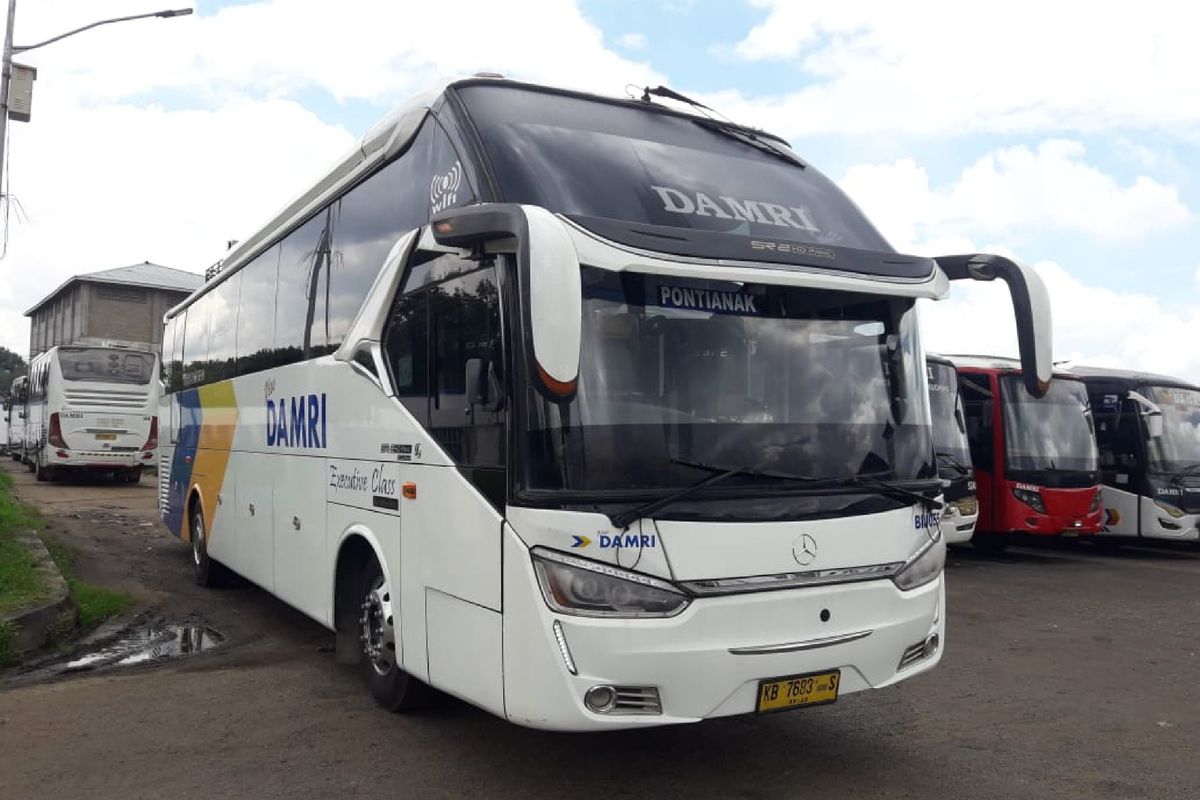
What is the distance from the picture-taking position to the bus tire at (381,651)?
5969mm

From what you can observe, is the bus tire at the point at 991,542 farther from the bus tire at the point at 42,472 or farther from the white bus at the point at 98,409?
the bus tire at the point at 42,472

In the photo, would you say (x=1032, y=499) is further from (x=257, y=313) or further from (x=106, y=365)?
(x=106, y=365)

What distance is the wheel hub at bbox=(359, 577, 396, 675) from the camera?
5.97 metres

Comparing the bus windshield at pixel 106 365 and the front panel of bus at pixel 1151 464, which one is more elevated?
the bus windshield at pixel 106 365

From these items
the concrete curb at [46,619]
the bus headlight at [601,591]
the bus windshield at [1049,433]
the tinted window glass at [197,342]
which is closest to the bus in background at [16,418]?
the tinted window glass at [197,342]

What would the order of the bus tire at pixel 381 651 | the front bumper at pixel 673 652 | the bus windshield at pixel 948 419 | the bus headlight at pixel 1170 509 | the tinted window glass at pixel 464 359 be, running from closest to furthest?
the front bumper at pixel 673 652, the tinted window glass at pixel 464 359, the bus tire at pixel 381 651, the bus windshield at pixel 948 419, the bus headlight at pixel 1170 509

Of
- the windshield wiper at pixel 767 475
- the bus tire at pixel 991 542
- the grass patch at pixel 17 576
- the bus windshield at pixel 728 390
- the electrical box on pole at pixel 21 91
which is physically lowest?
the bus tire at pixel 991 542

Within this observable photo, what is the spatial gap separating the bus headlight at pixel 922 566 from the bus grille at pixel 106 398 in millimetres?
24145

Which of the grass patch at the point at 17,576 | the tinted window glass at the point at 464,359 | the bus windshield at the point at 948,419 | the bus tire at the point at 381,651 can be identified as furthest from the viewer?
the bus windshield at the point at 948,419

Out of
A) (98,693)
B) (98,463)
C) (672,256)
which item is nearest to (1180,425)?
(672,256)

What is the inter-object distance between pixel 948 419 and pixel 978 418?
1532mm

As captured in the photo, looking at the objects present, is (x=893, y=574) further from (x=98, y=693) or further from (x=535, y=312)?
(x=98, y=693)

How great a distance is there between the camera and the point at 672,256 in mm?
4605

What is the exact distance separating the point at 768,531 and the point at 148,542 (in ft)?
40.6
